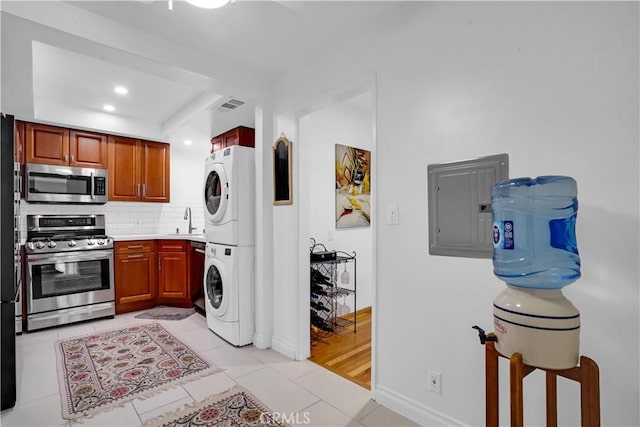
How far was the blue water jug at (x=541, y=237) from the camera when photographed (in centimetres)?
110

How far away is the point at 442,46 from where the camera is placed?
1.73 m

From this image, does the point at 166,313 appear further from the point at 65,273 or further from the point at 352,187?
the point at 352,187

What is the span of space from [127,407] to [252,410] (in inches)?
30.9

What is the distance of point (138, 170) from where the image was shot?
4328mm

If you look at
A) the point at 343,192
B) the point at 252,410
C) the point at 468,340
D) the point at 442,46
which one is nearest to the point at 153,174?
the point at 343,192

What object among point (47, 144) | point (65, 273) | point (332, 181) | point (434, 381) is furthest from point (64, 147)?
point (434, 381)

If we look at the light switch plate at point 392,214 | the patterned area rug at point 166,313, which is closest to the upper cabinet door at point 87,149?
the patterned area rug at point 166,313

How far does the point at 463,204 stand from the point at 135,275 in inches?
154

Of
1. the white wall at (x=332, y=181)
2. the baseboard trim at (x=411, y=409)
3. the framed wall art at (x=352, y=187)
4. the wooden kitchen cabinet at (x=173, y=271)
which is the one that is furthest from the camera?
the wooden kitchen cabinet at (x=173, y=271)

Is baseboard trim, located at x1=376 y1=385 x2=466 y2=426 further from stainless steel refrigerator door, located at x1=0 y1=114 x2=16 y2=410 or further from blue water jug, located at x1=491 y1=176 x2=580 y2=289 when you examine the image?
stainless steel refrigerator door, located at x1=0 y1=114 x2=16 y2=410

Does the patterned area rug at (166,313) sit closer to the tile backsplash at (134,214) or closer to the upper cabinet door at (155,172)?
the tile backsplash at (134,214)

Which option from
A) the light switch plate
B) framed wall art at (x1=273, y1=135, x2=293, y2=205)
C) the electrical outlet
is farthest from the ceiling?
the electrical outlet

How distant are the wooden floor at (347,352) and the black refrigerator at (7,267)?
200 centimetres

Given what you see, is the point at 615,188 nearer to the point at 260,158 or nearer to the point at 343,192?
the point at 260,158
